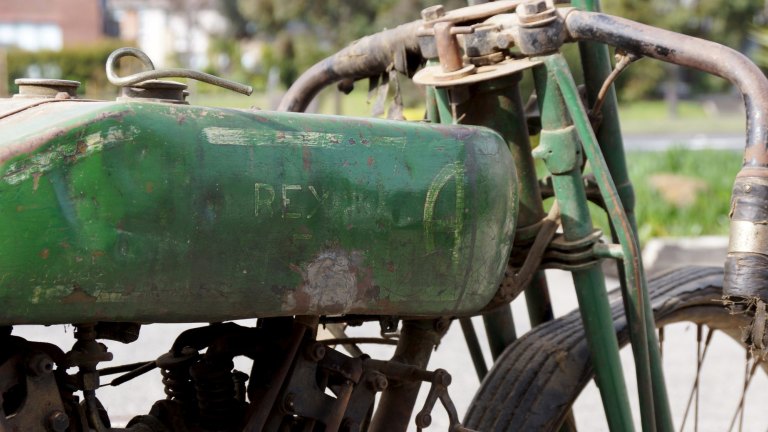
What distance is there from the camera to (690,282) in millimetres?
2787

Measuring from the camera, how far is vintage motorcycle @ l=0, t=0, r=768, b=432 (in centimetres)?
147

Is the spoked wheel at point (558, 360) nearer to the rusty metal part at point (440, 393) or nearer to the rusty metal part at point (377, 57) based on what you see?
the rusty metal part at point (440, 393)

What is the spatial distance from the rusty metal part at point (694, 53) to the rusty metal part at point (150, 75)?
2.21 ft

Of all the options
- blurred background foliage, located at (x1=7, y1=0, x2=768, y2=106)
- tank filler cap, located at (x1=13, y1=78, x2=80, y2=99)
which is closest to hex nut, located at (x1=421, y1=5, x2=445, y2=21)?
tank filler cap, located at (x1=13, y1=78, x2=80, y2=99)

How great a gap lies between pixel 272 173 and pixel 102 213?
0.25m

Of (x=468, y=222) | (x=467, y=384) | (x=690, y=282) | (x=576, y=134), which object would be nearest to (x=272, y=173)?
(x=468, y=222)

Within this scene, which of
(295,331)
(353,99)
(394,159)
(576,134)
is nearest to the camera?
(394,159)

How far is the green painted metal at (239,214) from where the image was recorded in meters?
1.44

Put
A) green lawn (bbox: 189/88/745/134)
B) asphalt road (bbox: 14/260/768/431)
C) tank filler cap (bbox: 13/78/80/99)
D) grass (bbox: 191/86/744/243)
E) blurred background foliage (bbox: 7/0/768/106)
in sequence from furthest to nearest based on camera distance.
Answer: blurred background foliage (bbox: 7/0/768/106)
green lawn (bbox: 189/88/745/134)
grass (bbox: 191/86/744/243)
asphalt road (bbox: 14/260/768/431)
tank filler cap (bbox: 13/78/80/99)

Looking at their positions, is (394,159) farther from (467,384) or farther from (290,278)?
(467,384)

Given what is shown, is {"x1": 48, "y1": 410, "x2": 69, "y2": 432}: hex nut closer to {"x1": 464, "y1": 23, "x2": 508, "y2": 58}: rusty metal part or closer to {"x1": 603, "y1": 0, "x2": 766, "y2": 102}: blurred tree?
{"x1": 464, "y1": 23, "x2": 508, "y2": 58}: rusty metal part

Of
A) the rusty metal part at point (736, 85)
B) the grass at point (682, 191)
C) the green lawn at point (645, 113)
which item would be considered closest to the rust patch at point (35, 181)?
the rusty metal part at point (736, 85)

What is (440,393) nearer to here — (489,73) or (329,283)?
(329,283)

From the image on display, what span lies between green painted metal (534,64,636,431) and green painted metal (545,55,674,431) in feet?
0.10
